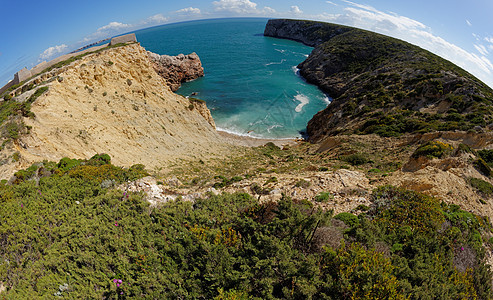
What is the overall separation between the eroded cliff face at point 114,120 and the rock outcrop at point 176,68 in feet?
136

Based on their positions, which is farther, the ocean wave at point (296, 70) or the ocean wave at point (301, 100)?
the ocean wave at point (296, 70)

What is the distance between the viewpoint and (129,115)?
2580 centimetres

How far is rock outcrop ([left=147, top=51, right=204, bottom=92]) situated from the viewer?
235 ft

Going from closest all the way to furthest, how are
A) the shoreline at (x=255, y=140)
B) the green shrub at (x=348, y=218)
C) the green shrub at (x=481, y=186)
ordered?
the green shrub at (x=348, y=218) → the green shrub at (x=481, y=186) → the shoreline at (x=255, y=140)

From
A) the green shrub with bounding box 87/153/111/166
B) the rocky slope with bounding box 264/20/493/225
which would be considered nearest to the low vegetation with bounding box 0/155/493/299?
the rocky slope with bounding box 264/20/493/225

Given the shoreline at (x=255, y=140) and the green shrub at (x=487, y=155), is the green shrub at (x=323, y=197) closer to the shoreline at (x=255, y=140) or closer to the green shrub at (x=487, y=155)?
the green shrub at (x=487, y=155)

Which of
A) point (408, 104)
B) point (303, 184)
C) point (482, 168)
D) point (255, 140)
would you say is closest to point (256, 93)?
point (255, 140)

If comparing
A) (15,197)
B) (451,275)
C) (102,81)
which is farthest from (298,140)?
(15,197)

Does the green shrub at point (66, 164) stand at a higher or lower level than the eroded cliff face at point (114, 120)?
lower

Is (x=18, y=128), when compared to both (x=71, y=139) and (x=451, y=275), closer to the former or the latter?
(x=71, y=139)

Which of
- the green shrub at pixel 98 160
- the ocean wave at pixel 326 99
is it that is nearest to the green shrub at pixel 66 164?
the green shrub at pixel 98 160

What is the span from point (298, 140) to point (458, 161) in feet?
104

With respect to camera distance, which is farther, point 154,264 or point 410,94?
point 410,94

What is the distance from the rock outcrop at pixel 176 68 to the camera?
71.5m
